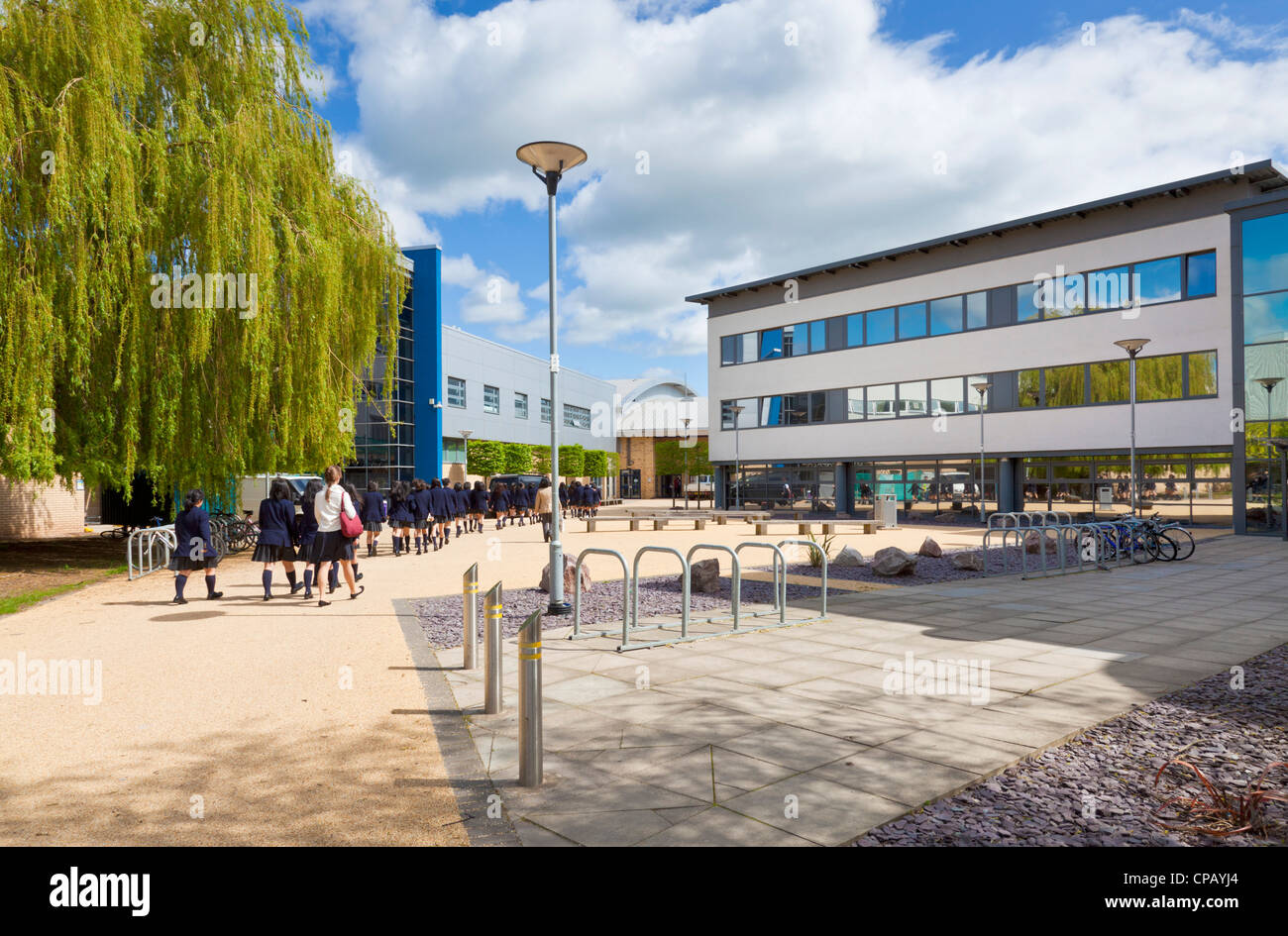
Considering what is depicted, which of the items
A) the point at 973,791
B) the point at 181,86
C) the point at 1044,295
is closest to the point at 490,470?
the point at 1044,295

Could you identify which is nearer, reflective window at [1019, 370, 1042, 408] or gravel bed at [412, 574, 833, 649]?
gravel bed at [412, 574, 833, 649]

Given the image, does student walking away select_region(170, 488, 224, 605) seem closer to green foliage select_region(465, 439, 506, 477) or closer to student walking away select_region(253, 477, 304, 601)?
student walking away select_region(253, 477, 304, 601)

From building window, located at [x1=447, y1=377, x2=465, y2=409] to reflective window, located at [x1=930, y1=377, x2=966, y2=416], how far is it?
26.7 meters

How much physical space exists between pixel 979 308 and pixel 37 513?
32.5 m

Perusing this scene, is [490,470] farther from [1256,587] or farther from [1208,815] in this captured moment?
[1208,815]

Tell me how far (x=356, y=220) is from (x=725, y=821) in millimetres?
17516

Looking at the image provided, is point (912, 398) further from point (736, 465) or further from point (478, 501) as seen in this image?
point (478, 501)

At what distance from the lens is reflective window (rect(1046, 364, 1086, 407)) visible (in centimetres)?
2856

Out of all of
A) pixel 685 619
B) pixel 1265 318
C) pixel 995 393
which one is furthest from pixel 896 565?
pixel 995 393

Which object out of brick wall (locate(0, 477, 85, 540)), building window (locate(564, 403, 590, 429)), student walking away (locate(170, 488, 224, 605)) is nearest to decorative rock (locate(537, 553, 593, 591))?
student walking away (locate(170, 488, 224, 605))

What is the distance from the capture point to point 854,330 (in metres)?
35.9

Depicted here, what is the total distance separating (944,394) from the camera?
32.6 metres

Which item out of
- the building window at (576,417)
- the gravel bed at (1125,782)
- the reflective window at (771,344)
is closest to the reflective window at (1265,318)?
the reflective window at (771,344)

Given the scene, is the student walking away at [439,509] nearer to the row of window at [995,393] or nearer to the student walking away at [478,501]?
the student walking away at [478,501]
